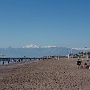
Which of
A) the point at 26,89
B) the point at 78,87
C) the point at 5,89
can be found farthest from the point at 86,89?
the point at 5,89

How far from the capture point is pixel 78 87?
57.8 ft

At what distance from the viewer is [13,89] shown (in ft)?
54.5

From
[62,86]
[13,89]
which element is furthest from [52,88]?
[13,89]

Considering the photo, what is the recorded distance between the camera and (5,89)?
16.5 metres

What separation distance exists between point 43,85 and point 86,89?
2.86 meters

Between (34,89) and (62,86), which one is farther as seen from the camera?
(62,86)

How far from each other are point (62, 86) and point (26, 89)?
2467 mm

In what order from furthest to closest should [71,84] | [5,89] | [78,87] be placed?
[71,84], [78,87], [5,89]

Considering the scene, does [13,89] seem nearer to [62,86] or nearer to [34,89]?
[34,89]

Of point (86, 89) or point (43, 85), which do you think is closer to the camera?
point (86, 89)

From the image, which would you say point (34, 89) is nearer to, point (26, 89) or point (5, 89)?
point (26, 89)

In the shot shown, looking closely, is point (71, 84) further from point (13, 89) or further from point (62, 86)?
point (13, 89)

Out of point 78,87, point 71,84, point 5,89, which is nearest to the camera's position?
point 5,89

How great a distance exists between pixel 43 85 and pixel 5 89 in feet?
9.15
